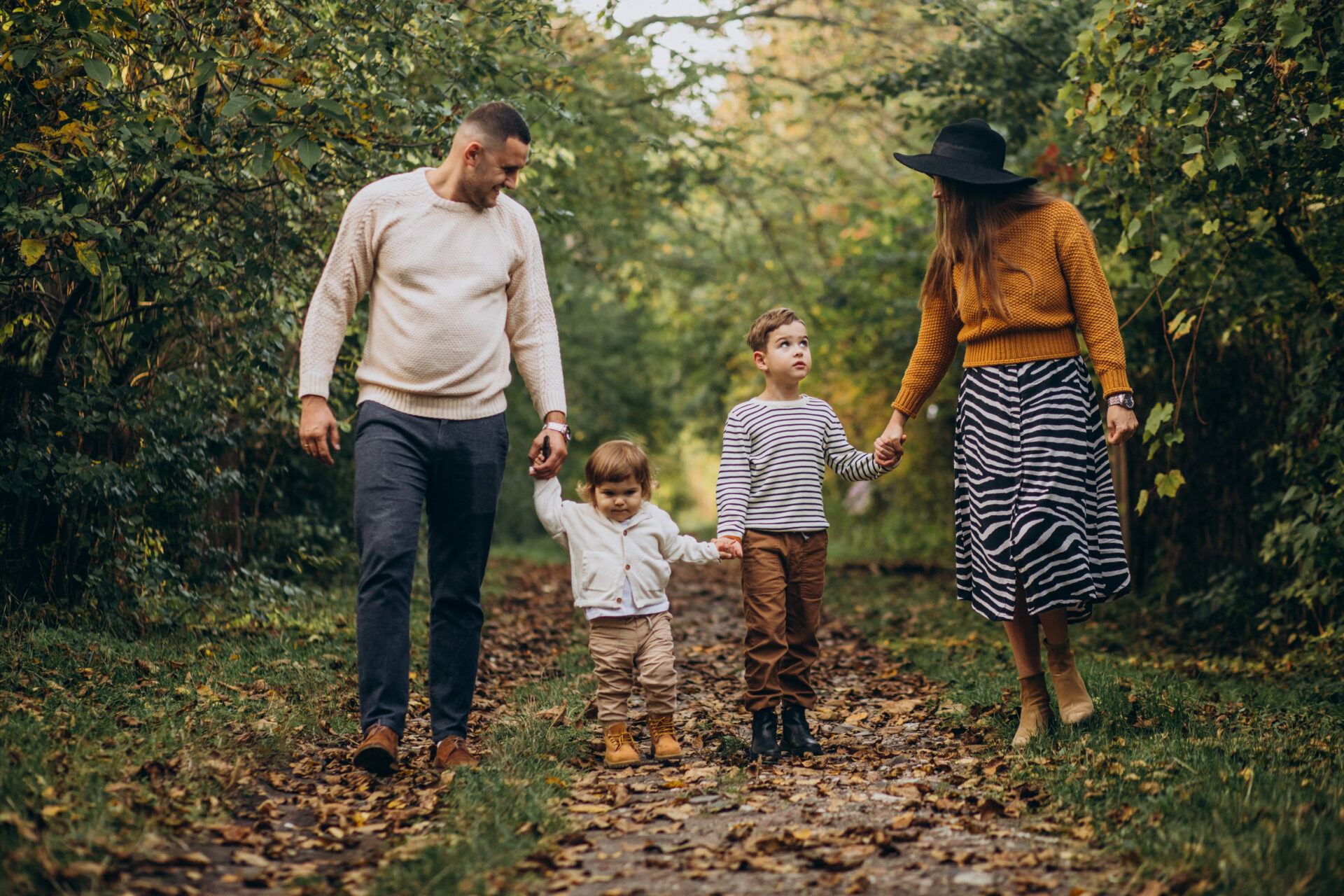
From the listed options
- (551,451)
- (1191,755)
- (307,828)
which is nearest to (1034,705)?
(1191,755)

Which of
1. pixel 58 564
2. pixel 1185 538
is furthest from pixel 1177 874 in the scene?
pixel 1185 538

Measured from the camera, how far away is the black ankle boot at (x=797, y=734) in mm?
4195

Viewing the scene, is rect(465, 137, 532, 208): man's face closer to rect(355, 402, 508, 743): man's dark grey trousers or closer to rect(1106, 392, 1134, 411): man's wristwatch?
rect(355, 402, 508, 743): man's dark grey trousers

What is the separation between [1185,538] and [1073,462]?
14.1ft

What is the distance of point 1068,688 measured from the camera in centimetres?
420

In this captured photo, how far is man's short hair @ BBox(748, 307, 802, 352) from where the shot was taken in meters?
4.30

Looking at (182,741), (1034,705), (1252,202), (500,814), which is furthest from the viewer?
(1252,202)

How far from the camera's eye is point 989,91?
7.64m

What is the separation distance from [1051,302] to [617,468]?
1.65 m

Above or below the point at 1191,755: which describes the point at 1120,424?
above

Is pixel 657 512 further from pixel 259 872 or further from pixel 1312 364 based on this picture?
pixel 1312 364

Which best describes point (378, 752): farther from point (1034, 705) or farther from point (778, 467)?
point (1034, 705)

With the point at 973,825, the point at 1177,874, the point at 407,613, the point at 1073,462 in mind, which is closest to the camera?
the point at 1177,874

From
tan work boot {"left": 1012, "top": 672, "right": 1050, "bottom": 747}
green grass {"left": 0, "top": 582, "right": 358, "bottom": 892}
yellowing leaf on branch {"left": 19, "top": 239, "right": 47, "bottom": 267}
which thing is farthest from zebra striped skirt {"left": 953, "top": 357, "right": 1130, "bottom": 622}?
yellowing leaf on branch {"left": 19, "top": 239, "right": 47, "bottom": 267}
